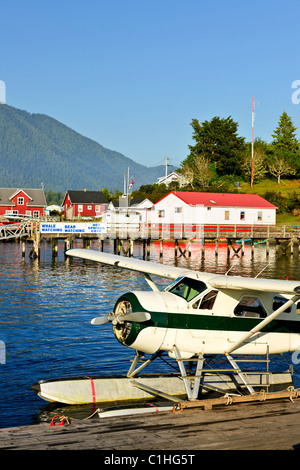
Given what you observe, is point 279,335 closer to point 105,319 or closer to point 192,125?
point 105,319

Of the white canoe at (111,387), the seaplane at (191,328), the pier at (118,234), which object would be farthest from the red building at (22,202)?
the seaplane at (191,328)

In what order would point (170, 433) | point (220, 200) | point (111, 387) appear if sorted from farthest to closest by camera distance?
point (220, 200) → point (111, 387) → point (170, 433)

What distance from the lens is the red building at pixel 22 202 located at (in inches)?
3878

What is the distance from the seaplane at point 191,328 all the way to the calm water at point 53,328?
29.2 inches

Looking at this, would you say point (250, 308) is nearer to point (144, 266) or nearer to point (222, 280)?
point (222, 280)

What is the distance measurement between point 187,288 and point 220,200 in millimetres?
58509

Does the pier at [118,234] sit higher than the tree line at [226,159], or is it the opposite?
the tree line at [226,159]

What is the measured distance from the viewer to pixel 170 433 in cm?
848

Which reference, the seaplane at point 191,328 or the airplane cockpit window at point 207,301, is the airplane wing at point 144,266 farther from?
the airplane cockpit window at point 207,301

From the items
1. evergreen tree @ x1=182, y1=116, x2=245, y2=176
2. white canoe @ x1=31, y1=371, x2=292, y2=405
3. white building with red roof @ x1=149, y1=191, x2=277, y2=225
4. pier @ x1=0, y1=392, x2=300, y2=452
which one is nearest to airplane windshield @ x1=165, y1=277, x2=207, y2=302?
white canoe @ x1=31, y1=371, x2=292, y2=405

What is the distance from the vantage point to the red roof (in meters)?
67.9

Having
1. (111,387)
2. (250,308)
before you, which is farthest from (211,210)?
(111,387)

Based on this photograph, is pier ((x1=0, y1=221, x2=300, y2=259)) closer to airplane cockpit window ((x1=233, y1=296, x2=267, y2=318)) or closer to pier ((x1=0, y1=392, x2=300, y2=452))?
airplane cockpit window ((x1=233, y1=296, x2=267, y2=318))

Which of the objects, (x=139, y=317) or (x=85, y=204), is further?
(x=85, y=204)
